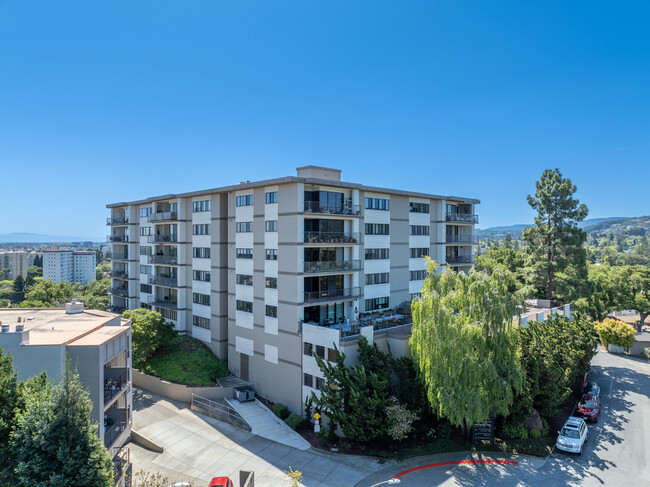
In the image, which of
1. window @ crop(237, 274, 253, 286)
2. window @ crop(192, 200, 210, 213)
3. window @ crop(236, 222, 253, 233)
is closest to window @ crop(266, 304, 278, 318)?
window @ crop(237, 274, 253, 286)

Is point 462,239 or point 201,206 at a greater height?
point 201,206

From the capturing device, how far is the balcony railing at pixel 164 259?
42281 millimetres

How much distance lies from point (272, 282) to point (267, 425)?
1047 centimetres

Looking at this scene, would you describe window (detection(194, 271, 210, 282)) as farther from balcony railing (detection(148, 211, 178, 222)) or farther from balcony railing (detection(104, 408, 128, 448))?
balcony railing (detection(104, 408, 128, 448))

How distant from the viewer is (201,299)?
3959 cm

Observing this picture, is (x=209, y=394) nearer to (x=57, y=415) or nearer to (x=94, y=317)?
(x=94, y=317)

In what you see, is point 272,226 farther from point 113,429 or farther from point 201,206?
point 113,429

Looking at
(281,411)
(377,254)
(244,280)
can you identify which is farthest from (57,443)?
(377,254)

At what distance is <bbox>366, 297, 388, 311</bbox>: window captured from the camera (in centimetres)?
3644

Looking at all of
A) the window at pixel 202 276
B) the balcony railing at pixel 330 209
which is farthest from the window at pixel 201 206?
the balcony railing at pixel 330 209

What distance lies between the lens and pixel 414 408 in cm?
2488

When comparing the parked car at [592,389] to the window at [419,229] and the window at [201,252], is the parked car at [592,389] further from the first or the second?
the window at [201,252]

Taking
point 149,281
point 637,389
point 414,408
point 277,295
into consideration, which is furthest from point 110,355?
point 637,389

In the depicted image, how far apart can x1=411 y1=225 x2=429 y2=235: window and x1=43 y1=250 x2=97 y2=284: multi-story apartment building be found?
16015 cm
